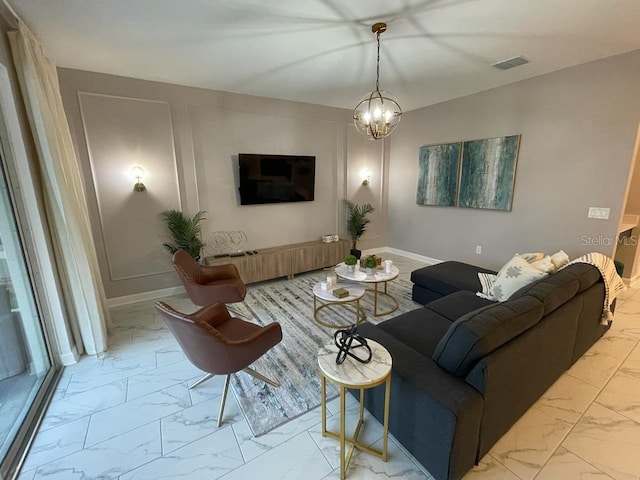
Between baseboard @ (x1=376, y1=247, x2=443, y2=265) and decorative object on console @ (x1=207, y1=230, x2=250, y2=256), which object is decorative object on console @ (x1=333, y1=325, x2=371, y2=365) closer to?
decorative object on console @ (x1=207, y1=230, x2=250, y2=256)

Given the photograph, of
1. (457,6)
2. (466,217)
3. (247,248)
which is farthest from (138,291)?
(466,217)

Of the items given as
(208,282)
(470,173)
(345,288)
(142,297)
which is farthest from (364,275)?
(142,297)

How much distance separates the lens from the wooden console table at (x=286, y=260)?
406cm

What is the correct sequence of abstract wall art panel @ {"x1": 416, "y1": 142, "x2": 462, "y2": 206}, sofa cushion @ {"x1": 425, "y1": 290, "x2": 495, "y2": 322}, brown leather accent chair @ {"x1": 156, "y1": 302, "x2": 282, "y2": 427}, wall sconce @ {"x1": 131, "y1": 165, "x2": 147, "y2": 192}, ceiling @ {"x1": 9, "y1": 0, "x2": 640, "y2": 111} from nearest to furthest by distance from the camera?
brown leather accent chair @ {"x1": 156, "y1": 302, "x2": 282, "y2": 427}, ceiling @ {"x1": 9, "y1": 0, "x2": 640, "y2": 111}, sofa cushion @ {"x1": 425, "y1": 290, "x2": 495, "y2": 322}, wall sconce @ {"x1": 131, "y1": 165, "x2": 147, "y2": 192}, abstract wall art panel @ {"x1": 416, "y1": 142, "x2": 462, "y2": 206}

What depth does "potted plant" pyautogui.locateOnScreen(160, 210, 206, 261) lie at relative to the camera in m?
3.71

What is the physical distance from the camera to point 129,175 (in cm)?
351

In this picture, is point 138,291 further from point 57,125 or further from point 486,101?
point 486,101

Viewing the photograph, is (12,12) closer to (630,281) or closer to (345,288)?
(345,288)

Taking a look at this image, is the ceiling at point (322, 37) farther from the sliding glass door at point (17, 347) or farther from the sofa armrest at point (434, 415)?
the sofa armrest at point (434, 415)

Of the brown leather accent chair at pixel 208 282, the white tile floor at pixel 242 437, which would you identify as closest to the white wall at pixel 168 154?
the brown leather accent chair at pixel 208 282

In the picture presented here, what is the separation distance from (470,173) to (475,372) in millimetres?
3737

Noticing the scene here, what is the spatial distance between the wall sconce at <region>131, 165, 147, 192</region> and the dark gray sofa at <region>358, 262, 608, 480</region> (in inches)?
129

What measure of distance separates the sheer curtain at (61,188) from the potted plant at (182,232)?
103cm

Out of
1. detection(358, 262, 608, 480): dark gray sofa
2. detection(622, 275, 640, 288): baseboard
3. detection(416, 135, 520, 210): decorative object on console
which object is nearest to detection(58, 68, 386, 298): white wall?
detection(416, 135, 520, 210): decorative object on console
